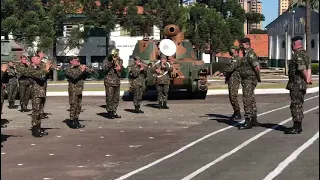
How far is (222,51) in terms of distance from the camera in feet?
114

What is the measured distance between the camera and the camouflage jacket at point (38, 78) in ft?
29.6

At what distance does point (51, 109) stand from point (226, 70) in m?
6.69

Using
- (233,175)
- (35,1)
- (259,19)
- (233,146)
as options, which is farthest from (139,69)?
(35,1)

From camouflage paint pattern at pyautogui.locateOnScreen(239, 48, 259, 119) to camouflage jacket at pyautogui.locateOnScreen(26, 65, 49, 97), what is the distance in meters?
3.70

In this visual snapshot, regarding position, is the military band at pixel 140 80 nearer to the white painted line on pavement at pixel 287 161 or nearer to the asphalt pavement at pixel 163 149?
the asphalt pavement at pixel 163 149

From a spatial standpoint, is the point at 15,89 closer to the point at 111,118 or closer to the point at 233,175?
the point at 111,118

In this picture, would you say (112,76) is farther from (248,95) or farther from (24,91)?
(248,95)

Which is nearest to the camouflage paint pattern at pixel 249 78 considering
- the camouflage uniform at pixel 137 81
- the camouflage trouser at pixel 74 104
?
the camouflage trouser at pixel 74 104

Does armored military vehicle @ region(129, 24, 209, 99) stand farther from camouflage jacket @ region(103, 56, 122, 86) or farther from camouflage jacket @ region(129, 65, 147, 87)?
camouflage jacket @ region(103, 56, 122, 86)

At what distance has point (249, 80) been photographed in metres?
10.1

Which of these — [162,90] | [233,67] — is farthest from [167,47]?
[233,67]

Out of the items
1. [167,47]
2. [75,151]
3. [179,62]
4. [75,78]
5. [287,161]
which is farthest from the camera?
[179,62]

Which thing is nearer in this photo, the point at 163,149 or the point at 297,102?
the point at 163,149

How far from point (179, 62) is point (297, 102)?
9137 millimetres
